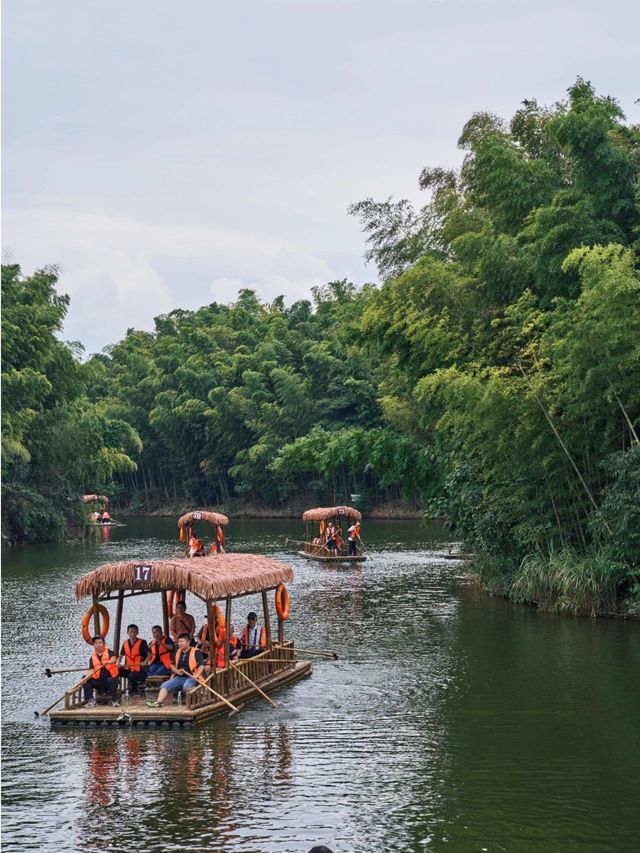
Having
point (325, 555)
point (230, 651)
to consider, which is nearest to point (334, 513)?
point (325, 555)

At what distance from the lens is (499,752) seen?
1555 cm

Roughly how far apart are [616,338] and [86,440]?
37.5 metres

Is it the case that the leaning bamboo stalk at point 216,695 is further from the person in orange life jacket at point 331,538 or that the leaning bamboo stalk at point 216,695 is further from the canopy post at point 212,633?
the person in orange life jacket at point 331,538

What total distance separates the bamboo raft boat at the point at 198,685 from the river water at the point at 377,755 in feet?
0.85

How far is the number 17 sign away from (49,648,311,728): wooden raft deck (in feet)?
6.09

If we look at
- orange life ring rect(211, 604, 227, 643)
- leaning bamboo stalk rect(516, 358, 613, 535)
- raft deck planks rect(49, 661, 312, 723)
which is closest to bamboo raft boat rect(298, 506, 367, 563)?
leaning bamboo stalk rect(516, 358, 613, 535)

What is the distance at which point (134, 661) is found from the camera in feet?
Answer: 62.1

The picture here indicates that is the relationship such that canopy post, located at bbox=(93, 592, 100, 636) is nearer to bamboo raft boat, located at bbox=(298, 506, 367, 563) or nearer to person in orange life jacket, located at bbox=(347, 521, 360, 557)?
bamboo raft boat, located at bbox=(298, 506, 367, 563)

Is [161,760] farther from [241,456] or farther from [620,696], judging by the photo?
[241,456]

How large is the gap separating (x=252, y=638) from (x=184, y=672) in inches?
116

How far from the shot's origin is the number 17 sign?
58.4 ft

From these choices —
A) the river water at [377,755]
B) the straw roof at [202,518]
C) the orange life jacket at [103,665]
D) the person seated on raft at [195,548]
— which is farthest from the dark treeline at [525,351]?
the orange life jacket at [103,665]

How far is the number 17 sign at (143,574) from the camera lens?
17797mm

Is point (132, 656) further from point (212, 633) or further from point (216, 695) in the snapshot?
point (216, 695)
